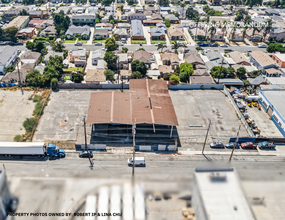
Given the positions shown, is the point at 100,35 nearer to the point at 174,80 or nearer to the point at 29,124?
the point at 174,80

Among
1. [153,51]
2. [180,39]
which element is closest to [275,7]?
[180,39]

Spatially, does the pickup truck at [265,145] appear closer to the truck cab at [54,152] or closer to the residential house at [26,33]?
the truck cab at [54,152]

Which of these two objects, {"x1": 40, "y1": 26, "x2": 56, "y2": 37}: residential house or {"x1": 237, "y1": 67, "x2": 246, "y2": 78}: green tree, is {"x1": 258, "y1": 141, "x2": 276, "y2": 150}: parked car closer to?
{"x1": 237, "y1": 67, "x2": 246, "y2": 78}: green tree

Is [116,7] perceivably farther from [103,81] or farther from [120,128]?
[120,128]

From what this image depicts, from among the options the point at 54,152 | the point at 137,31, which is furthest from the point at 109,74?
the point at 137,31

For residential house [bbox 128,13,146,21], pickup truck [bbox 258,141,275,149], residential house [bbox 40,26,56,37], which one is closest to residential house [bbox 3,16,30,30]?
residential house [bbox 40,26,56,37]
